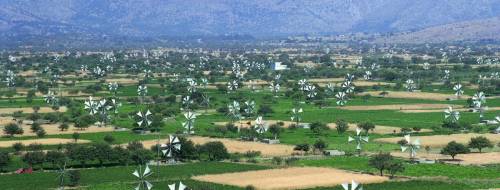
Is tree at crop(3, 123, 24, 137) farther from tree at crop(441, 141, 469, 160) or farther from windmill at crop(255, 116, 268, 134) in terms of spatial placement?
tree at crop(441, 141, 469, 160)

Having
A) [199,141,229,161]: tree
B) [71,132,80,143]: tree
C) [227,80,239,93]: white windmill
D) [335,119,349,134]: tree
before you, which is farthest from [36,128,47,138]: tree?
[227,80,239,93]: white windmill

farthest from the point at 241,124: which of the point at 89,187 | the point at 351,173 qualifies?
the point at 89,187

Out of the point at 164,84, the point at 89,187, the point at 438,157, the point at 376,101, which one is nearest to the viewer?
the point at 89,187

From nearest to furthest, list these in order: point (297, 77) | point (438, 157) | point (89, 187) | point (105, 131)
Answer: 1. point (89, 187)
2. point (438, 157)
3. point (105, 131)
4. point (297, 77)

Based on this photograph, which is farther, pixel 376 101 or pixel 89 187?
pixel 376 101

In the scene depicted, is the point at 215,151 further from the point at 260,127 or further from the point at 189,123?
the point at 189,123

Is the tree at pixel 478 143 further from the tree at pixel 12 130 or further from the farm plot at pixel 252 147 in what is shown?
the tree at pixel 12 130

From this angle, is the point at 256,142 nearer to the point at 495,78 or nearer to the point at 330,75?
the point at 495,78
